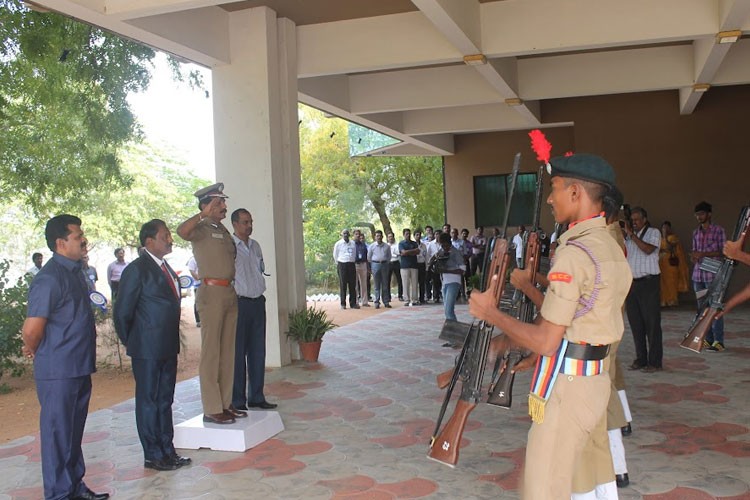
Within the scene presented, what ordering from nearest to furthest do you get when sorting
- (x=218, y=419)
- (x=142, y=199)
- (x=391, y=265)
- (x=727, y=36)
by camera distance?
1. (x=218, y=419)
2. (x=727, y=36)
3. (x=391, y=265)
4. (x=142, y=199)

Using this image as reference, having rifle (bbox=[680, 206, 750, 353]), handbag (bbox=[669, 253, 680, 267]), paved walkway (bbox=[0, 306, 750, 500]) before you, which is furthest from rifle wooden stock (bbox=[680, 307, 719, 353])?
handbag (bbox=[669, 253, 680, 267])

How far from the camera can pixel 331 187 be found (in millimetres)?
26078

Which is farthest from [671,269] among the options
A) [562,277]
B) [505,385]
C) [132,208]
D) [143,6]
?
[132,208]

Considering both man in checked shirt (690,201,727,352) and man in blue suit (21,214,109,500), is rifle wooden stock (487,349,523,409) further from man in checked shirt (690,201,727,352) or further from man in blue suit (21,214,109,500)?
man in checked shirt (690,201,727,352)

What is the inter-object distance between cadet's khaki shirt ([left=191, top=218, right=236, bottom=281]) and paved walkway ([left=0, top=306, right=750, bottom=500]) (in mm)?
1362

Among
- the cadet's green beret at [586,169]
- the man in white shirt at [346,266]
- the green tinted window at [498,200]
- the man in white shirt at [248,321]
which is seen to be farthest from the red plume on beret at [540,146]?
the green tinted window at [498,200]

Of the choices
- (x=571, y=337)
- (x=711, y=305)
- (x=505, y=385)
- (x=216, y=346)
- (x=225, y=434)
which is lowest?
(x=225, y=434)

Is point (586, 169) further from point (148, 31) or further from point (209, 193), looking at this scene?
point (148, 31)

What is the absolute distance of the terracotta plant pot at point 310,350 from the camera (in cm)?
842

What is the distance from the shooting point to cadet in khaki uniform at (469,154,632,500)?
7.67 feet

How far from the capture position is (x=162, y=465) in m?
4.68

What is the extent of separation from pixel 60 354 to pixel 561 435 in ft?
9.45

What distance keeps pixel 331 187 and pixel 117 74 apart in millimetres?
16596

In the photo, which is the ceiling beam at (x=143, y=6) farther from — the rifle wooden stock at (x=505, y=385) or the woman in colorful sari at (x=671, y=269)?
the woman in colorful sari at (x=671, y=269)
